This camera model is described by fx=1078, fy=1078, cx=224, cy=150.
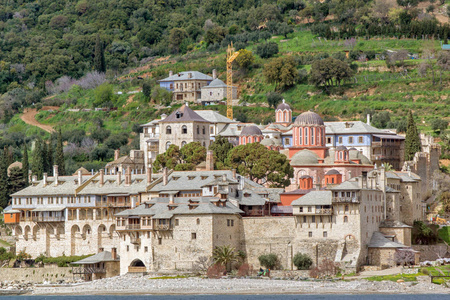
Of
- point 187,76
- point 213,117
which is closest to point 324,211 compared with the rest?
point 213,117

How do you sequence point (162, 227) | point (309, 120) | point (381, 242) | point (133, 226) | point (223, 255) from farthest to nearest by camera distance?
1. point (309, 120)
2. point (133, 226)
3. point (162, 227)
4. point (381, 242)
5. point (223, 255)

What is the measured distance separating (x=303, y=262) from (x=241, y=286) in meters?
6.49

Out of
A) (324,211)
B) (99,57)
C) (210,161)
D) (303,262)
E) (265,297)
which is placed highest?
(99,57)

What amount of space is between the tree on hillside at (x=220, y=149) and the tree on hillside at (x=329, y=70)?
A: 27431 mm

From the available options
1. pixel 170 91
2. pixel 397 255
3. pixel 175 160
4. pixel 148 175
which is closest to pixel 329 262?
pixel 397 255

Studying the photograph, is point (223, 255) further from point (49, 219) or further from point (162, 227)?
point (49, 219)

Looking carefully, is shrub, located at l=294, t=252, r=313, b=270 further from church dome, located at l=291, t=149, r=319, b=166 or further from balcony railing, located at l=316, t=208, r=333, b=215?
church dome, located at l=291, t=149, r=319, b=166

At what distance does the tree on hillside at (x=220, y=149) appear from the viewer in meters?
108

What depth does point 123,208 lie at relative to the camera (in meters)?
99.3

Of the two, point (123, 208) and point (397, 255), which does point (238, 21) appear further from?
point (397, 255)

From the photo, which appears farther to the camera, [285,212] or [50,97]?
[50,97]

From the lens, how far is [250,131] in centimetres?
11594

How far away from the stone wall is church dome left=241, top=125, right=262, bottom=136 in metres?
27.1

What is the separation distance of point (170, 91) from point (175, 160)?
4315 cm
